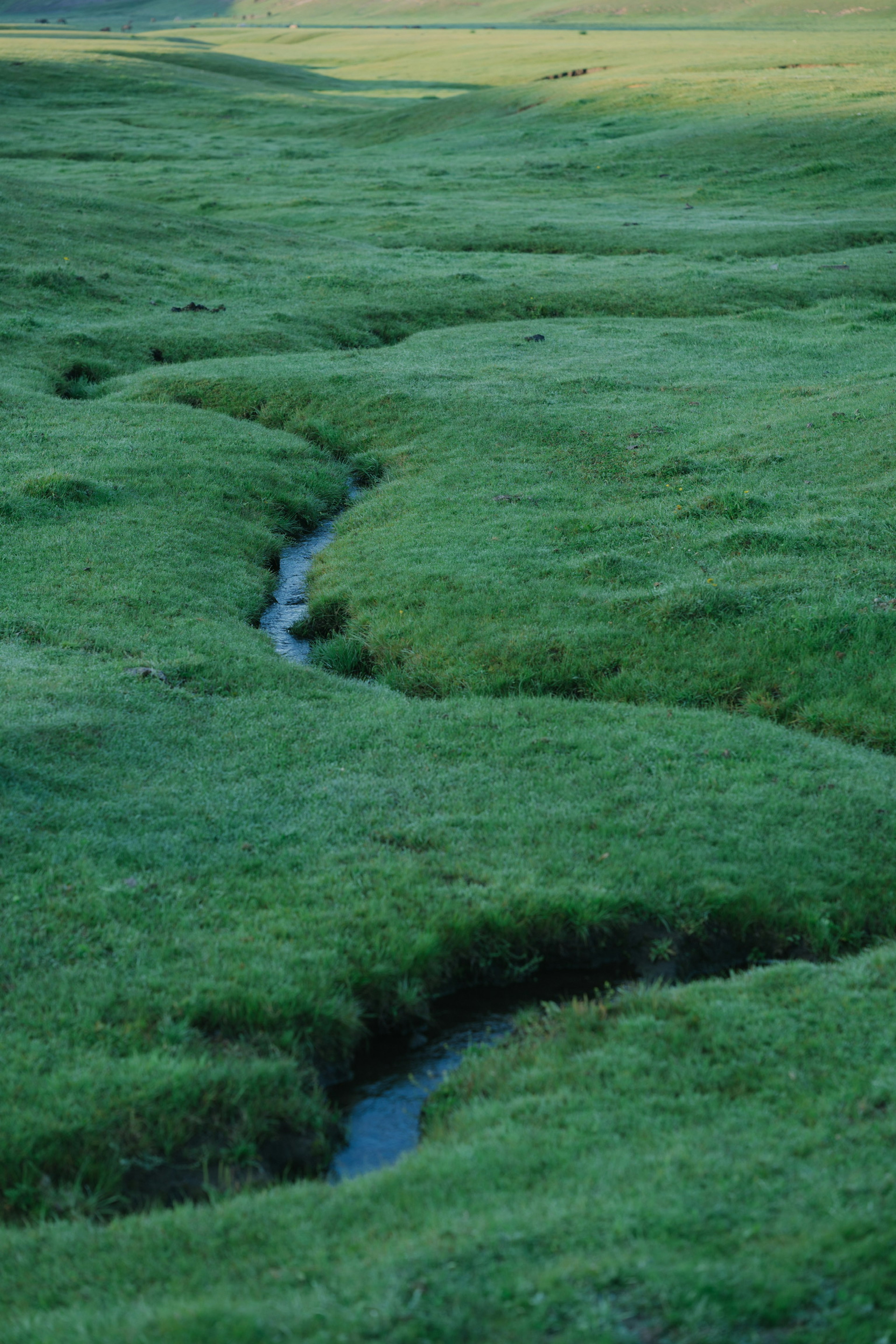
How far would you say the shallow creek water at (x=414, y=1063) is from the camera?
306 inches

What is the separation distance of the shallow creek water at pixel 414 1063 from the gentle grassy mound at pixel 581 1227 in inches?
16.1

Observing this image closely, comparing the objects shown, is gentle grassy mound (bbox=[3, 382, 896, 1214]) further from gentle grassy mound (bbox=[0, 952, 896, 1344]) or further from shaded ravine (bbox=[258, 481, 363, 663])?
shaded ravine (bbox=[258, 481, 363, 663])

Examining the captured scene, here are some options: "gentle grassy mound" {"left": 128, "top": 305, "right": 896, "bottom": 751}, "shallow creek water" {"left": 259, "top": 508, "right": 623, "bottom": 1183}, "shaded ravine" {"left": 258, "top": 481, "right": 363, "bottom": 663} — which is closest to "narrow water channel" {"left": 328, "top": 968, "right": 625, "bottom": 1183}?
"shallow creek water" {"left": 259, "top": 508, "right": 623, "bottom": 1183}

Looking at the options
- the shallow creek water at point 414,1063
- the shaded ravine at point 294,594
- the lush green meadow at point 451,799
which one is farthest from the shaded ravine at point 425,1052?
the shaded ravine at point 294,594

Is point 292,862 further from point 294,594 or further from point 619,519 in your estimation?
point 619,519

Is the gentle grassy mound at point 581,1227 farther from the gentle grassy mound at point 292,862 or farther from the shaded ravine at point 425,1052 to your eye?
the gentle grassy mound at point 292,862

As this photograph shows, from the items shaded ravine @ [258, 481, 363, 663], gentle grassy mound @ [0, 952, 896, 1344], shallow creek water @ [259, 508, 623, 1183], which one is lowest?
shallow creek water @ [259, 508, 623, 1183]

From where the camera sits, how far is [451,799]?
11383 mm

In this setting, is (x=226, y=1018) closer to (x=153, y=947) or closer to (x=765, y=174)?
(x=153, y=947)

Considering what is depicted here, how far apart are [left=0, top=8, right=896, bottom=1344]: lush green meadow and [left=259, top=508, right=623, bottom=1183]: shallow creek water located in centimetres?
17

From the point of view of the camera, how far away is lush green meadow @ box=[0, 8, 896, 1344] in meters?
5.99

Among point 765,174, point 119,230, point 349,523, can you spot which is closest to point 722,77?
point 765,174

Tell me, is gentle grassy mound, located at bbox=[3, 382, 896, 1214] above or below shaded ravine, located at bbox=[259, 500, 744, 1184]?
above

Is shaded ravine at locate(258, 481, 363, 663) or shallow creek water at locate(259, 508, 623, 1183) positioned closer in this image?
shallow creek water at locate(259, 508, 623, 1183)
